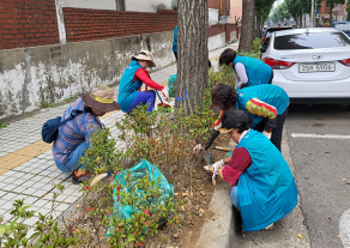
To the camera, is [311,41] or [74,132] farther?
[311,41]

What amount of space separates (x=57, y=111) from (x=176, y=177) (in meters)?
4.18

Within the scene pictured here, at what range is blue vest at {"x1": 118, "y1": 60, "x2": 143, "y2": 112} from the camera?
4.95 m

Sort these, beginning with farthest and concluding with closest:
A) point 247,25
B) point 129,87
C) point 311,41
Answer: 1. point 247,25
2. point 311,41
3. point 129,87

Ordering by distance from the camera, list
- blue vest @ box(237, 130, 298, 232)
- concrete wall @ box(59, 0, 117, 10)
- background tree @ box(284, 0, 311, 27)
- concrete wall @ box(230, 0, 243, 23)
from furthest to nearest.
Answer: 1. background tree @ box(284, 0, 311, 27)
2. concrete wall @ box(230, 0, 243, 23)
3. concrete wall @ box(59, 0, 117, 10)
4. blue vest @ box(237, 130, 298, 232)

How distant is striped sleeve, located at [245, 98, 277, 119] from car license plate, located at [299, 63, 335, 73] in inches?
115

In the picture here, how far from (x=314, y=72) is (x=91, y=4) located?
6147 mm

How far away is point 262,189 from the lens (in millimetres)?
2896

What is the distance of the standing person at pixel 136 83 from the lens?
4.87 meters

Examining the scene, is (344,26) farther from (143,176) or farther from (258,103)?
(143,176)

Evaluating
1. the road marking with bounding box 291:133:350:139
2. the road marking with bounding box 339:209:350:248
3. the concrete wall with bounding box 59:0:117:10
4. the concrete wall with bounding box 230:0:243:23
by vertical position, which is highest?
the concrete wall with bounding box 230:0:243:23

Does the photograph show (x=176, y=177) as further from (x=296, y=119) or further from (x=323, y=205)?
(x=296, y=119)

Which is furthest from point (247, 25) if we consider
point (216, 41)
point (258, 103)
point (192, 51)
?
point (216, 41)

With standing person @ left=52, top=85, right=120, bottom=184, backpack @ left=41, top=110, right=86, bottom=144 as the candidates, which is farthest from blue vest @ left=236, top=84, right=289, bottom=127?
backpack @ left=41, top=110, right=86, bottom=144

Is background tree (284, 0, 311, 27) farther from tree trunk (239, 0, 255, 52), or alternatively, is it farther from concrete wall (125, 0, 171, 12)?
tree trunk (239, 0, 255, 52)
